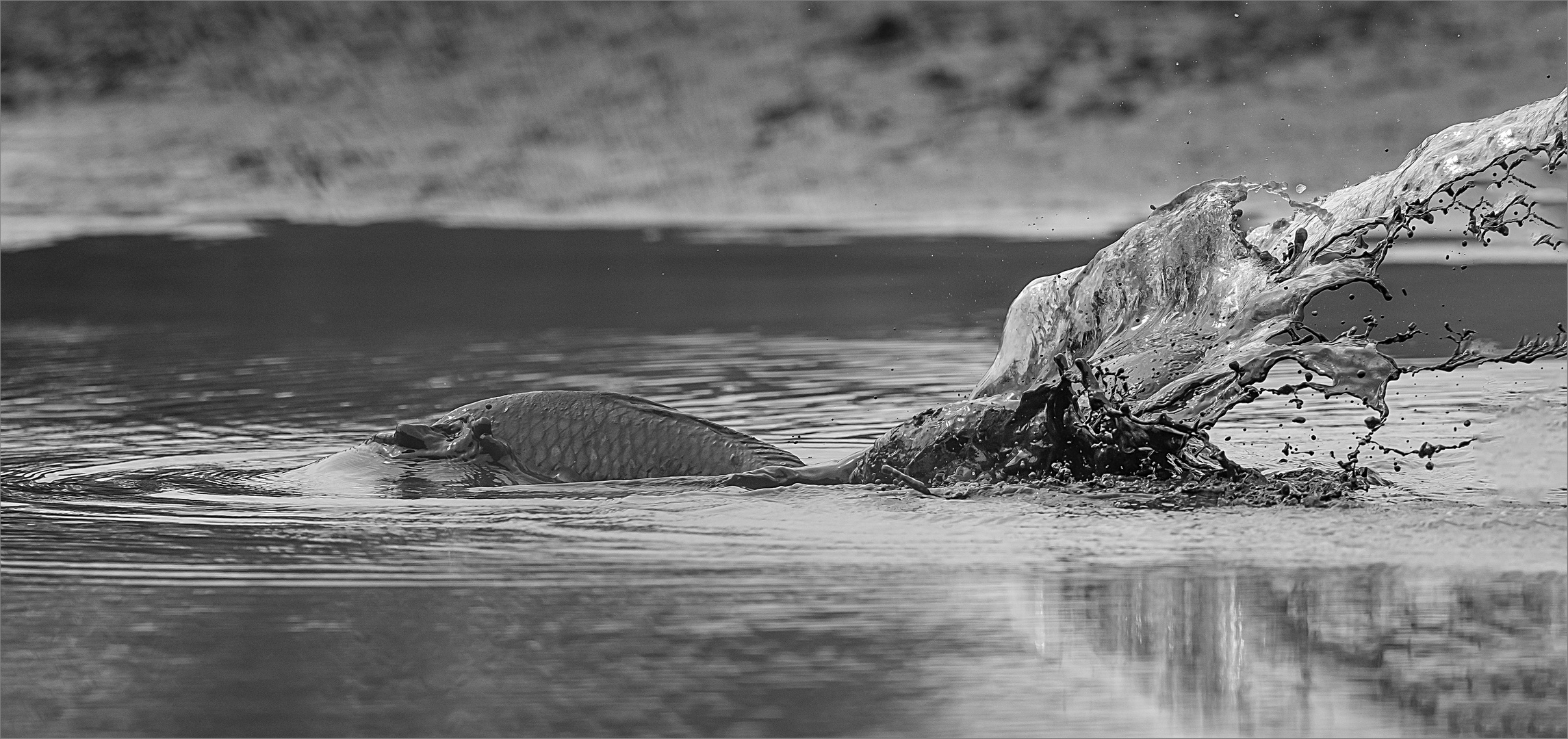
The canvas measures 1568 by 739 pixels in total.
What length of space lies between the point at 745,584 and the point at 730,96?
17947mm

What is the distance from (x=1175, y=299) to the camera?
8492mm

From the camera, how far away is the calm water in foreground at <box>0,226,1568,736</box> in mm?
4934

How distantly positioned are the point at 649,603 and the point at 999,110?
687 inches

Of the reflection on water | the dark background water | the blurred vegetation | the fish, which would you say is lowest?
the reflection on water

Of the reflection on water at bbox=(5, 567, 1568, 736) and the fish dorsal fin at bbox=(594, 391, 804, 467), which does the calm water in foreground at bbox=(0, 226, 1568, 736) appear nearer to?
the reflection on water at bbox=(5, 567, 1568, 736)

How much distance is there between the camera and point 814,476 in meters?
7.67

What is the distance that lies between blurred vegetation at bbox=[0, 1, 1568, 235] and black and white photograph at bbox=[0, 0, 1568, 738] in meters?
2.31

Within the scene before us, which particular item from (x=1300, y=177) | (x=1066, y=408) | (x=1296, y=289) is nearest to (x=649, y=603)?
(x=1066, y=408)

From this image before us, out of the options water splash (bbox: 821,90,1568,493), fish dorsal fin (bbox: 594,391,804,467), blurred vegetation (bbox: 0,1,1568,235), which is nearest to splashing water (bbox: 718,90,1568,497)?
water splash (bbox: 821,90,1568,493)

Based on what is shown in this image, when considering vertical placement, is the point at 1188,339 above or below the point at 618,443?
above

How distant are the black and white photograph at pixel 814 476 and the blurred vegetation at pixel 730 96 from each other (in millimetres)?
2309

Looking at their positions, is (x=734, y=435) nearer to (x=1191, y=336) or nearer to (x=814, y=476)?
(x=814, y=476)

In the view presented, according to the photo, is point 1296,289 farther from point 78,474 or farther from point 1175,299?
point 78,474

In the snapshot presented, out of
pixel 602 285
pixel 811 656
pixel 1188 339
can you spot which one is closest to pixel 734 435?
pixel 1188 339
